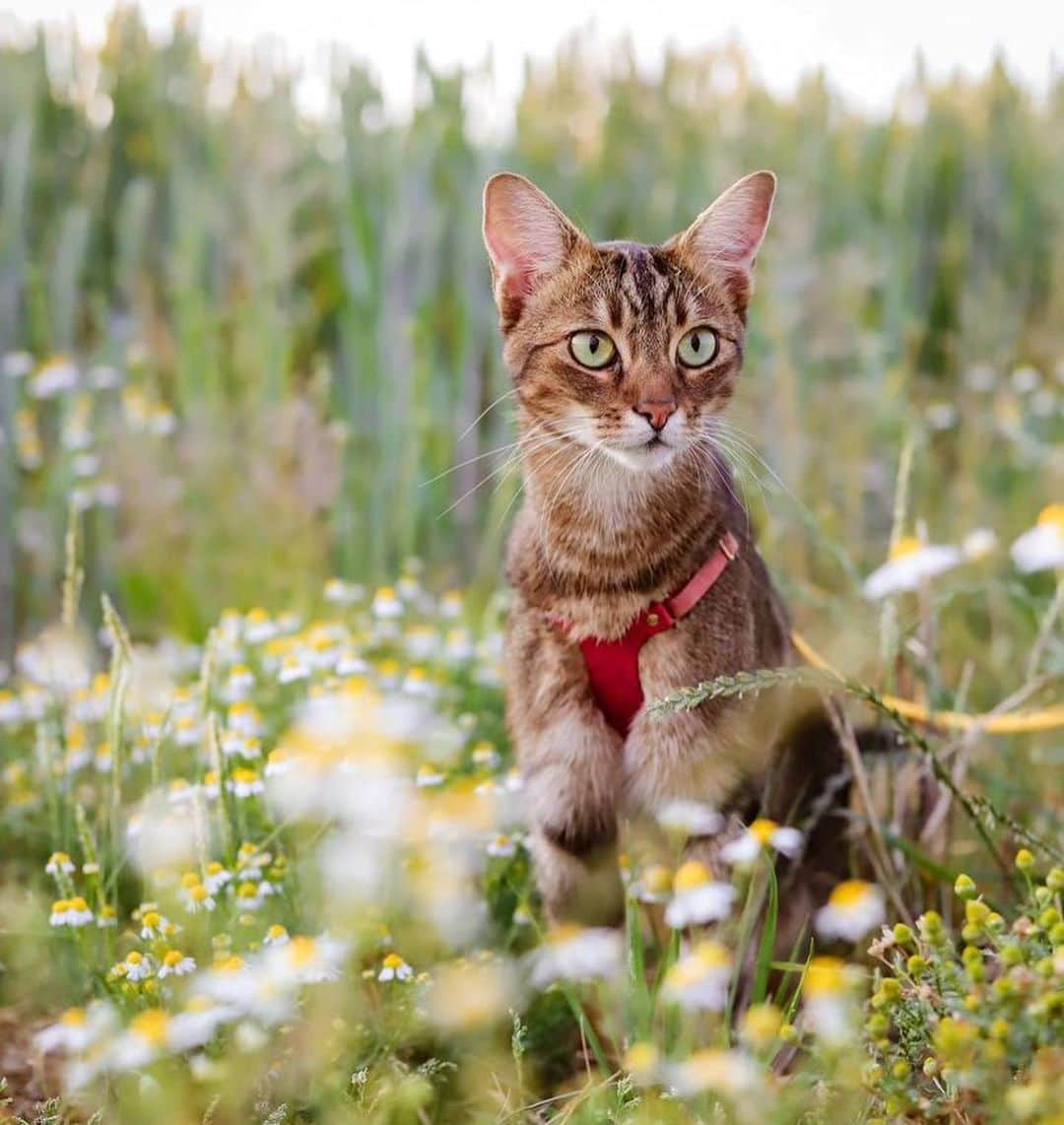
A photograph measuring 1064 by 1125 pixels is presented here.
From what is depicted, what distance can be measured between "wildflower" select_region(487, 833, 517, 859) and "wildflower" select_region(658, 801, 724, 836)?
0.34 meters

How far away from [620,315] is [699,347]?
0.15m

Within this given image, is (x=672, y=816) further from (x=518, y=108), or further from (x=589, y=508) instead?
(x=518, y=108)

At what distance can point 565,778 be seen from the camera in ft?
8.04

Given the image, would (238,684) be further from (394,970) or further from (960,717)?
(960,717)

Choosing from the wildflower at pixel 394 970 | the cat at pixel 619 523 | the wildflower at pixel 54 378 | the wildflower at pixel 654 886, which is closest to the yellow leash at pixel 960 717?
the cat at pixel 619 523

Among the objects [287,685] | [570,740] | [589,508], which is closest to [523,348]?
[589,508]

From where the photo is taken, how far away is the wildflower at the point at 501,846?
261 cm

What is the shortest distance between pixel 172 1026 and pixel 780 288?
11.4 feet

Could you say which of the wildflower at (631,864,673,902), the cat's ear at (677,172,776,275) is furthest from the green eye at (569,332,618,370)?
the wildflower at (631,864,673,902)

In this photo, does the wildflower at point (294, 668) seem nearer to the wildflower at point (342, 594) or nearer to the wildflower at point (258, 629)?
the wildflower at point (258, 629)

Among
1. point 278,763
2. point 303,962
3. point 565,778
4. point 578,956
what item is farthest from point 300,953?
point 565,778

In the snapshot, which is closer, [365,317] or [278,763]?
[278,763]

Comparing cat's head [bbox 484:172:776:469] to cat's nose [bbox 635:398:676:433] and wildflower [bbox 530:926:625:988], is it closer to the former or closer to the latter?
cat's nose [bbox 635:398:676:433]

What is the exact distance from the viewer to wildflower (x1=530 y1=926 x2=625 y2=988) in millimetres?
2107
